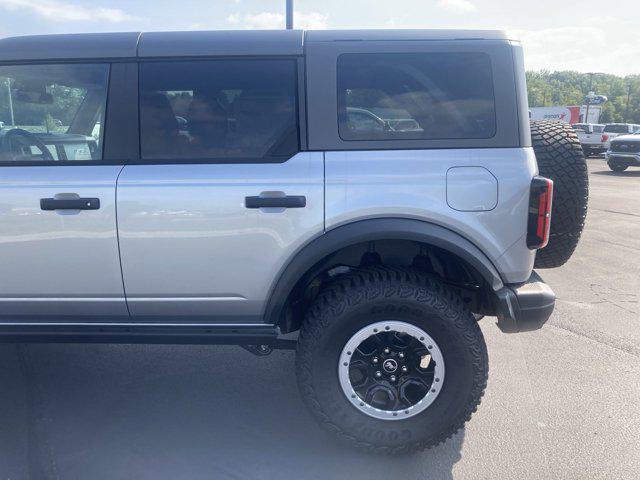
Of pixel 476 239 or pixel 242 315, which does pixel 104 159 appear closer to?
pixel 242 315

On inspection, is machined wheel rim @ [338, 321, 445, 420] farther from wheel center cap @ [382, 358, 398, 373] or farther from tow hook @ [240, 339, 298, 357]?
tow hook @ [240, 339, 298, 357]

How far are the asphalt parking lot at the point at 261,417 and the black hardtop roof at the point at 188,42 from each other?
207 cm

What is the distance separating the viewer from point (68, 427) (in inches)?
126

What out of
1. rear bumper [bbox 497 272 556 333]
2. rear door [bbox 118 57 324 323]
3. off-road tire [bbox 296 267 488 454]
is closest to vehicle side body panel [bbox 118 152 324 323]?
rear door [bbox 118 57 324 323]

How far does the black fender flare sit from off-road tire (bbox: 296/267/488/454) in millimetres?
223

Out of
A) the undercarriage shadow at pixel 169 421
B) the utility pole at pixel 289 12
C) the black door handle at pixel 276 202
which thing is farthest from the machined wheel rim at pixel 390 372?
the utility pole at pixel 289 12

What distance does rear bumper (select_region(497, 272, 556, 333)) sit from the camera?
295cm

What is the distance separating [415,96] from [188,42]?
1.24 meters

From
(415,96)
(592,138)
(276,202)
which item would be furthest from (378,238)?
(592,138)

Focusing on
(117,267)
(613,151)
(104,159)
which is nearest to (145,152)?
(104,159)

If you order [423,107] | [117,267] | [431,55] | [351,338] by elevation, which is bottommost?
[351,338]

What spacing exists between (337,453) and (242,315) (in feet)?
3.00

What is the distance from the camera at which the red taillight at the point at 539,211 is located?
2.81 metres

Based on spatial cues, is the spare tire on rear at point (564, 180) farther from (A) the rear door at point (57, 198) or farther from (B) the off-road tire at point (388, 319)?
(A) the rear door at point (57, 198)
